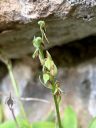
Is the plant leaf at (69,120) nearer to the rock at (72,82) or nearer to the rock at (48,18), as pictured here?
the rock at (72,82)

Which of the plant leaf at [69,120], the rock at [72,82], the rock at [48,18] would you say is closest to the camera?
the rock at [48,18]

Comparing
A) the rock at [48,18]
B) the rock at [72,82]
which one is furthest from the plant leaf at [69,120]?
the rock at [48,18]

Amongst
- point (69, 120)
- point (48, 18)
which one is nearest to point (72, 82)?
point (69, 120)

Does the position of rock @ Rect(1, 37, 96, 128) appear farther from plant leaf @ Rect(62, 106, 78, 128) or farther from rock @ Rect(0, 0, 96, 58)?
rock @ Rect(0, 0, 96, 58)

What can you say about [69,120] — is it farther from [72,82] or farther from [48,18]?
[48,18]

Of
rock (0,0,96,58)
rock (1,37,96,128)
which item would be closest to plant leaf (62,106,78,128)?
rock (1,37,96,128)

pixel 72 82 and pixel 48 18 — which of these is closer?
pixel 48 18

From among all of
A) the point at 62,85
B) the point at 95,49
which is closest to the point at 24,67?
the point at 62,85

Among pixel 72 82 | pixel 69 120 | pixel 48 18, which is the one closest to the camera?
pixel 48 18
